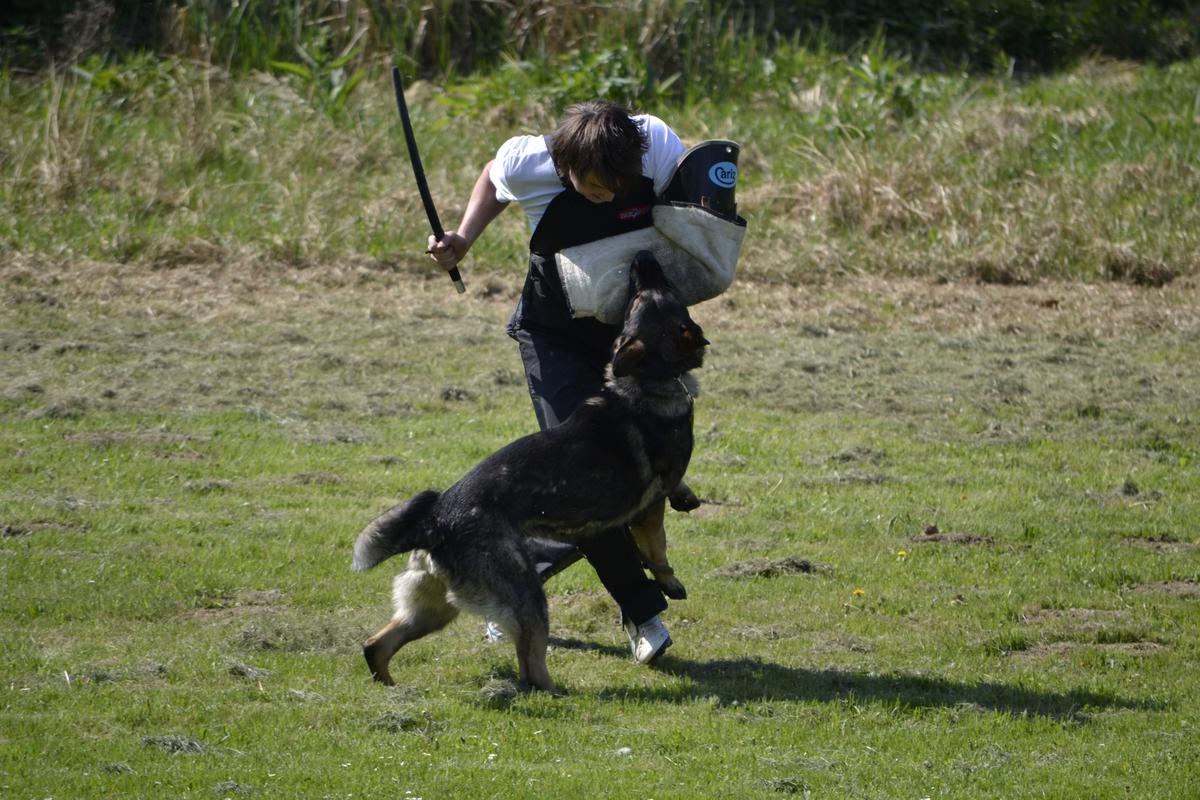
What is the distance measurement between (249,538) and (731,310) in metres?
6.23

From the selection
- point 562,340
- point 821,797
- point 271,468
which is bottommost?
point 271,468

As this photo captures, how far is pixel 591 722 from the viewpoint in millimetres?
5227

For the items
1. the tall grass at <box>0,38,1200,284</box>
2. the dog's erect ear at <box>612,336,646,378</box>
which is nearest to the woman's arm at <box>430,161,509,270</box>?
the dog's erect ear at <box>612,336,646,378</box>

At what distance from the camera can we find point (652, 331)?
551 cm

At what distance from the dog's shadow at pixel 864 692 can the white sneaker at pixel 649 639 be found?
4.0 inches

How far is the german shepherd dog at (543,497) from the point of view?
5332 millimetres

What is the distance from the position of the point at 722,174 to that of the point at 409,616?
6.92ft

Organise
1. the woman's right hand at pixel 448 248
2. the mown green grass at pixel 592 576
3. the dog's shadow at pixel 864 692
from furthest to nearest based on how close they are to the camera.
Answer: the woman's right hand at pixel 448 248 → the dog's shadow at pixel 864 692 → the mown green grass at pixel 592 576

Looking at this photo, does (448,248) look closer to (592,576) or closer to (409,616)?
(409,616)

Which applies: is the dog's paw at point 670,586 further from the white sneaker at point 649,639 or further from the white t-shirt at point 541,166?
the white t-shirt at point 541,166

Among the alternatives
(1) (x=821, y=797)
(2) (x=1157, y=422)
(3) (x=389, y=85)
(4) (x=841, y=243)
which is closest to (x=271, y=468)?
(1) (x=821, y=797)

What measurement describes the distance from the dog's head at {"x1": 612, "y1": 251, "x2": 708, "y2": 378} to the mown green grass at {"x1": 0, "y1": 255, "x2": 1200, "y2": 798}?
1.29m

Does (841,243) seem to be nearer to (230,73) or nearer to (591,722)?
(230,73)

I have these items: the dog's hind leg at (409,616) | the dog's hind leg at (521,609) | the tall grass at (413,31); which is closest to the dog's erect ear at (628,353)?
the dog's hind leg at (521,609)
